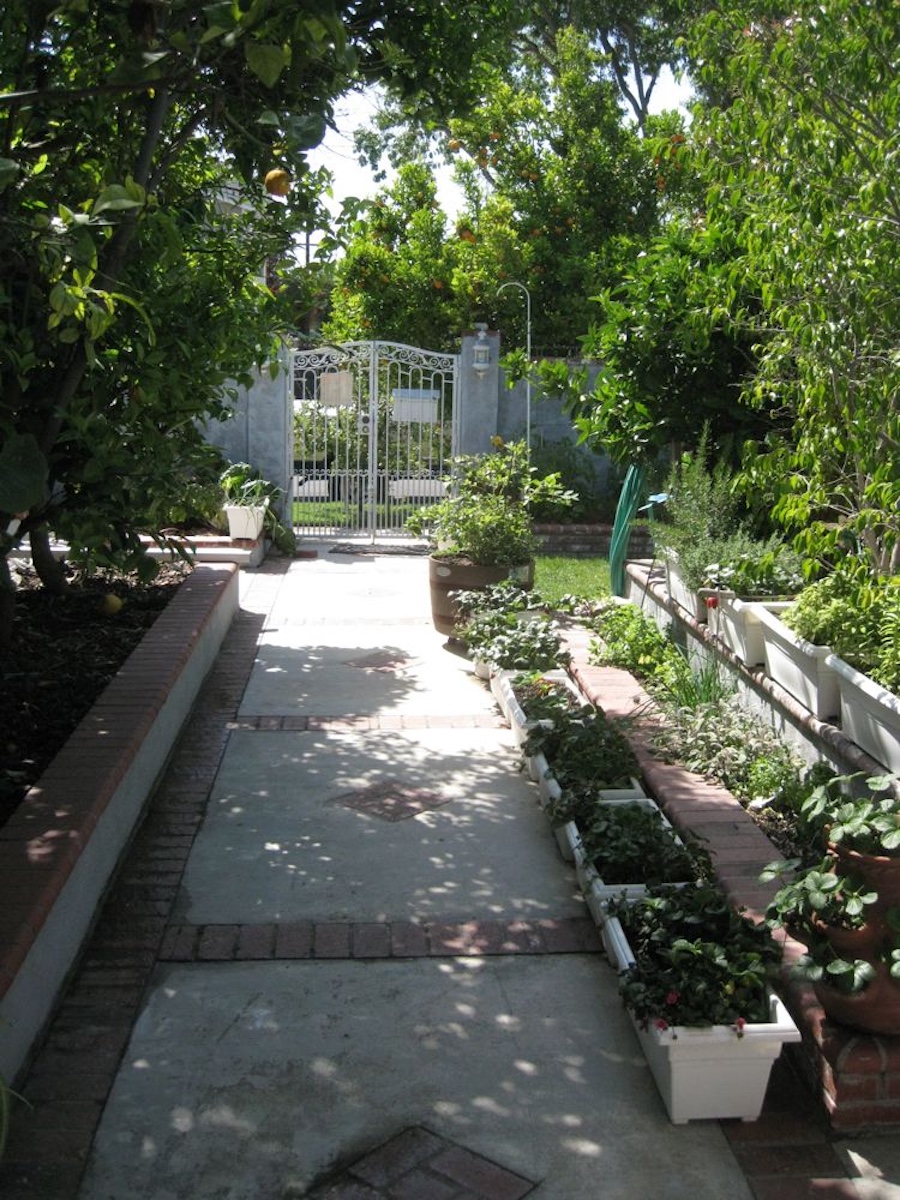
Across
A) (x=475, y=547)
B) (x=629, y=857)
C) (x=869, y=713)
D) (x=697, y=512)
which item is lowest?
(x=629, y=857)

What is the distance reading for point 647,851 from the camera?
4457 mm

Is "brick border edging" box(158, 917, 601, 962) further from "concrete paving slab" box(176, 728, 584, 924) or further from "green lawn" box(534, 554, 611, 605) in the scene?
"green lawn" box(534, 554, 611, 605)

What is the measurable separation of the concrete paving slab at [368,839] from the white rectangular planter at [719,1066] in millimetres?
1289

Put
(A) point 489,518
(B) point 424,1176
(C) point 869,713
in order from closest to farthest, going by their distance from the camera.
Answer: (B) point 424,1176, (C) point 869,713, (A) point 489,518

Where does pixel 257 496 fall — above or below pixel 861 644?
above

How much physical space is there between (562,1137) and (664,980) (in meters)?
0.51

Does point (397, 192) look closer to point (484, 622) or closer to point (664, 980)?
point (484, 622)

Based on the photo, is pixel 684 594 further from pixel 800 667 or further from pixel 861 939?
pixel 861 939

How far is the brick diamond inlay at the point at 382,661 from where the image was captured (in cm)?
833

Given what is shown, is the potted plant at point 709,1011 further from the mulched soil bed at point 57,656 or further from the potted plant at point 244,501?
the potted plant at point 244,501

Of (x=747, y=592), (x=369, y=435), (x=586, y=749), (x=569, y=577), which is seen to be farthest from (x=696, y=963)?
(x=369, y=435)

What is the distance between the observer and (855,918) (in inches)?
131

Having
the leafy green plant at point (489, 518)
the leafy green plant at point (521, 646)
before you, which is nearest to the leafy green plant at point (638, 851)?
the leafy green plant at point (521, 646)

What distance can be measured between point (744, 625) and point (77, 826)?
3.61 metres
